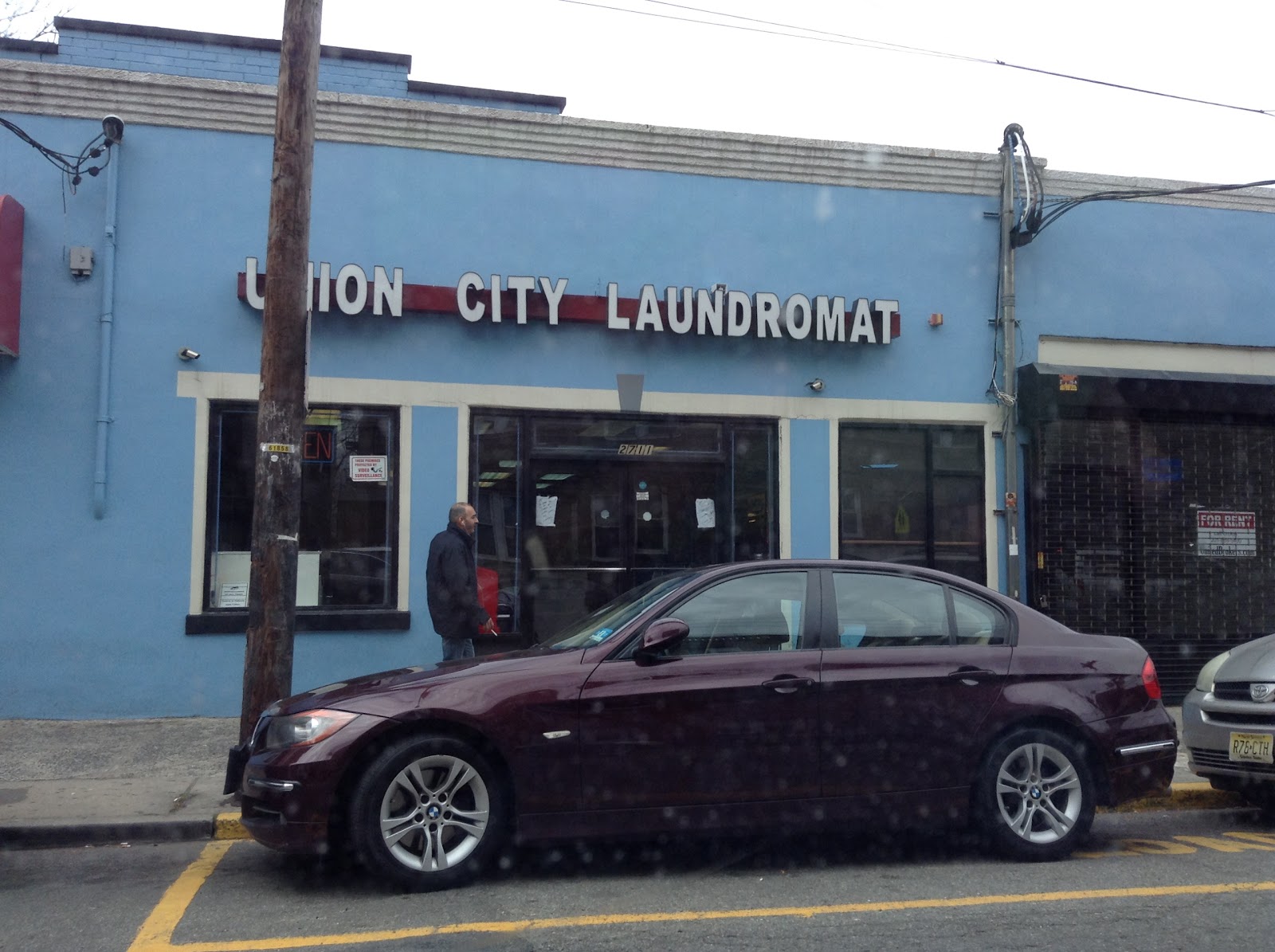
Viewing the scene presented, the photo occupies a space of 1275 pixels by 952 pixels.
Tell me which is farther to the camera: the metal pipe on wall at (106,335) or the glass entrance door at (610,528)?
the glass entrance door at (610,528)

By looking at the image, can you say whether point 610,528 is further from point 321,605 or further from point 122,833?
point 122,833

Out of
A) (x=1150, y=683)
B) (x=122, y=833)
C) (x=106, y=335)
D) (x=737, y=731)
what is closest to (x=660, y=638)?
(x=737, y=731)

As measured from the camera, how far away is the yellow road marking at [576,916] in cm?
461

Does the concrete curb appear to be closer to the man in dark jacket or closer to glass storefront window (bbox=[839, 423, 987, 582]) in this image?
the man in dark jacket

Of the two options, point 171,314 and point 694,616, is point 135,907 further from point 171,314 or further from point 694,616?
point 171,314

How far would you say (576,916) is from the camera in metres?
4.94

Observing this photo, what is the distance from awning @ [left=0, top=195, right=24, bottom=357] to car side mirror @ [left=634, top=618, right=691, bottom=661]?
652 centimetres

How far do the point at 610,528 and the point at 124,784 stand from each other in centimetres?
481

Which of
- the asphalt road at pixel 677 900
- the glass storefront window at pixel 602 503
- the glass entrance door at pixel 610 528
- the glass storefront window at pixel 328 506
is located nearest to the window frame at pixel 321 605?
the glass storefront window at pixel 328 506

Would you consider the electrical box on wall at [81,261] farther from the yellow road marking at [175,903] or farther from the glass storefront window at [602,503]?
the yellow road marking at [175,903]

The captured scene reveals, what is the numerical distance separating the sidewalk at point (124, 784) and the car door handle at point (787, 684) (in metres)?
3.04

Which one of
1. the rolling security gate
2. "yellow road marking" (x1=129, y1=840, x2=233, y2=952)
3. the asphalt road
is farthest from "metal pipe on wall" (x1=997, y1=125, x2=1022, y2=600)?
"yellow road marking" (x1=129, y1=840, x2=233, y2=952)

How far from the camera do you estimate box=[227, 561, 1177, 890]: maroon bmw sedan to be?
526 cm

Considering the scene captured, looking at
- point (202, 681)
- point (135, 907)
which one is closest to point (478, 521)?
point (202, 681)
